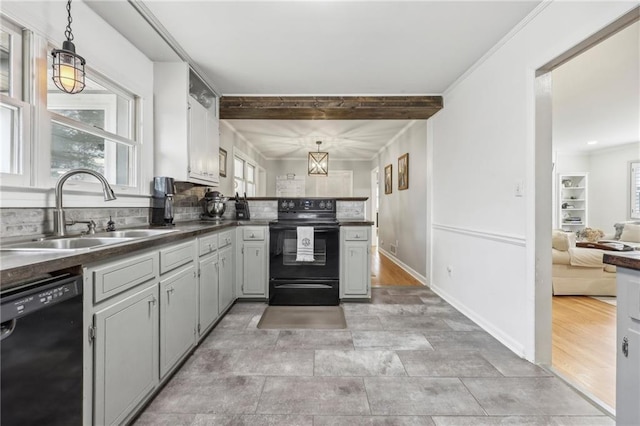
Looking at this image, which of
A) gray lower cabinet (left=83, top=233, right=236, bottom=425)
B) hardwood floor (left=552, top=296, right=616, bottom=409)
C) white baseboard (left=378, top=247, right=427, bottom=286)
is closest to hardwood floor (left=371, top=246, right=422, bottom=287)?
white baseboard (left=378, top=247, right=427, bottom=286)

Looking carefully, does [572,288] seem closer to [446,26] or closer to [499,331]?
[499,331]

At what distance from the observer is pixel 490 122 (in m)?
2.40

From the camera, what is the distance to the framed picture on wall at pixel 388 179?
18.8 ft

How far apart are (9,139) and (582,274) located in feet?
17.1

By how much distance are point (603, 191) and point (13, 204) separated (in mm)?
9961

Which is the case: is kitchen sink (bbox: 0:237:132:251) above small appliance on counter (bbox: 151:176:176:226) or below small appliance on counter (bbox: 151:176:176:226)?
below

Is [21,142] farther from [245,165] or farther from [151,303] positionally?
[245,165]

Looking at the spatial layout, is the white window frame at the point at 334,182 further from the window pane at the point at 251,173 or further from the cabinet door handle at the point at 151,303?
the cabinet door handle at the point at 151,303

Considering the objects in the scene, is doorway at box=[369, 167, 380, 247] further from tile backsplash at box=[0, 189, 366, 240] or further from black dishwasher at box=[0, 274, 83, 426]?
black dishwasher at box=[0, 274, 83, 426]

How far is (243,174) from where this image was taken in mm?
5820

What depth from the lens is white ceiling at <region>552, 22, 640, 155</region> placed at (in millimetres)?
2475

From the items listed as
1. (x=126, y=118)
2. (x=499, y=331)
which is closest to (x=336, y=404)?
(x=499, y=331)

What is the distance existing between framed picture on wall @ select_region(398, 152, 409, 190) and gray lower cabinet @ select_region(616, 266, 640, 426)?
3.67 m

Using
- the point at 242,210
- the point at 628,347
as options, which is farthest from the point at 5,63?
the point at 628,347
